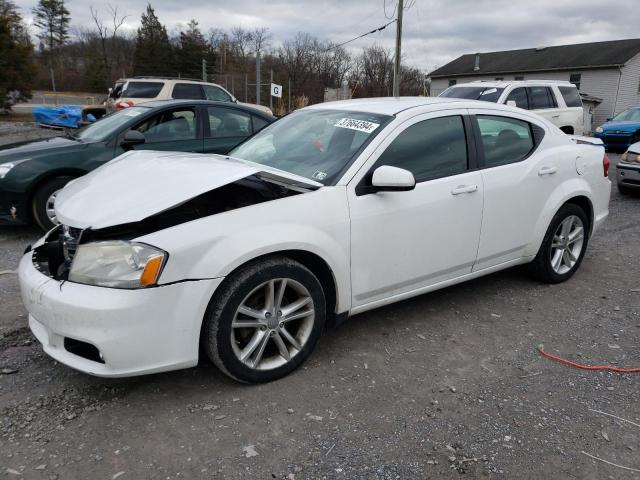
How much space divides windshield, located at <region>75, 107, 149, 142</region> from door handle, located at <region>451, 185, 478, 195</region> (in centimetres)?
438

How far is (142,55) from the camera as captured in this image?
5216cm

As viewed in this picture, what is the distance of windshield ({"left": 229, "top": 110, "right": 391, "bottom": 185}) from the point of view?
3285mm

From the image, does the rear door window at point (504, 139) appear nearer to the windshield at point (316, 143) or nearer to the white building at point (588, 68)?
the windshield at point (316, 143)

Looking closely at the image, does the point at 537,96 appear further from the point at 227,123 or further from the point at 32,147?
the point at 32,147

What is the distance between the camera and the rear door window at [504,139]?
12.7 feet

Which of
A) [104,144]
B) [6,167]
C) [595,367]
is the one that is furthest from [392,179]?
[6,167]

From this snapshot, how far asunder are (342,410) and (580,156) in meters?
3.25

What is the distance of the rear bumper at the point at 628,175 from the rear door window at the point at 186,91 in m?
9.59

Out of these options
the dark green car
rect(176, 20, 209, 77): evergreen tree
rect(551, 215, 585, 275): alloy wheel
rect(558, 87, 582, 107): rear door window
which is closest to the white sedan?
rect(551, 215, 585, 275): alloy wheel

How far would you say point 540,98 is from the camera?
445 inches

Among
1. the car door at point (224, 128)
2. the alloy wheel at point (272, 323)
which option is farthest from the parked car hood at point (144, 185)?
the car door at point (224, 128)

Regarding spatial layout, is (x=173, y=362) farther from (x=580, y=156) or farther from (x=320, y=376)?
(x=580, y=156)

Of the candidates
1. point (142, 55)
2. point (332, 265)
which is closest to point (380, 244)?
point (332, 265)

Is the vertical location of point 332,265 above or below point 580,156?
below
